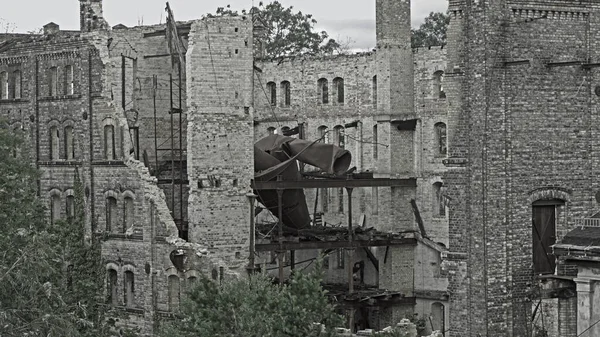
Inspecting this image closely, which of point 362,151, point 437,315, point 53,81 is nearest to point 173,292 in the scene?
point 53,81

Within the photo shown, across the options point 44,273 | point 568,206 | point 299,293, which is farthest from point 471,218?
point 44,273

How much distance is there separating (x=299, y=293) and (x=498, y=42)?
1126 centimetres

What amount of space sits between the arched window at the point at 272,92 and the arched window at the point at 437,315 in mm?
13158

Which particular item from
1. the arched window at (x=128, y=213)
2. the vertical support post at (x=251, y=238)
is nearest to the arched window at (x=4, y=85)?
the arched window at (x=128, y=213)

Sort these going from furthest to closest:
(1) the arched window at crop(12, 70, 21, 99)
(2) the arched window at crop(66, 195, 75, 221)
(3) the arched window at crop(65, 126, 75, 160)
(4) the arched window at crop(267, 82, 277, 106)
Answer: (4) the arched window at crop(267, 82, 277, 106)
(1) the arched window at crop(12, 70, 21, 99)
(3) the arched window at crop(65, 126, 75, 160)
(2) the arched window at crop(66, 195, 75, 221)

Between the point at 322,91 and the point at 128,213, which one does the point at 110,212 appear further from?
the point at 322,91

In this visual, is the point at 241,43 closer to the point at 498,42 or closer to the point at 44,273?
the point at 498,42

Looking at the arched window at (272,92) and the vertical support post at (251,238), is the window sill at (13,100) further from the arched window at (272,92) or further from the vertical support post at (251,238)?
the arched window at (272,92)

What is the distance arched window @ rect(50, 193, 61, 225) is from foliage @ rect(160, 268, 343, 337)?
19804 millimetres

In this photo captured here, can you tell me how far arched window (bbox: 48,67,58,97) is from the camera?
50.4 meters

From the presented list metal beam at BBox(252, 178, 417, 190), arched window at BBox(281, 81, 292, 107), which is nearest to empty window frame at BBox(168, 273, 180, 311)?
metal beam at BBox(252, 178, 417, 190)

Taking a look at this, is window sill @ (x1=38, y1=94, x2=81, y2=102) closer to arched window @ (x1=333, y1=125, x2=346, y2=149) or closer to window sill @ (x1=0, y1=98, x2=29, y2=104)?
window sill @ (x1=0, y1=98, x2=29, y2=104)

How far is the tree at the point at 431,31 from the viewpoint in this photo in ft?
261

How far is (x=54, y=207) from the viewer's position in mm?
50906
